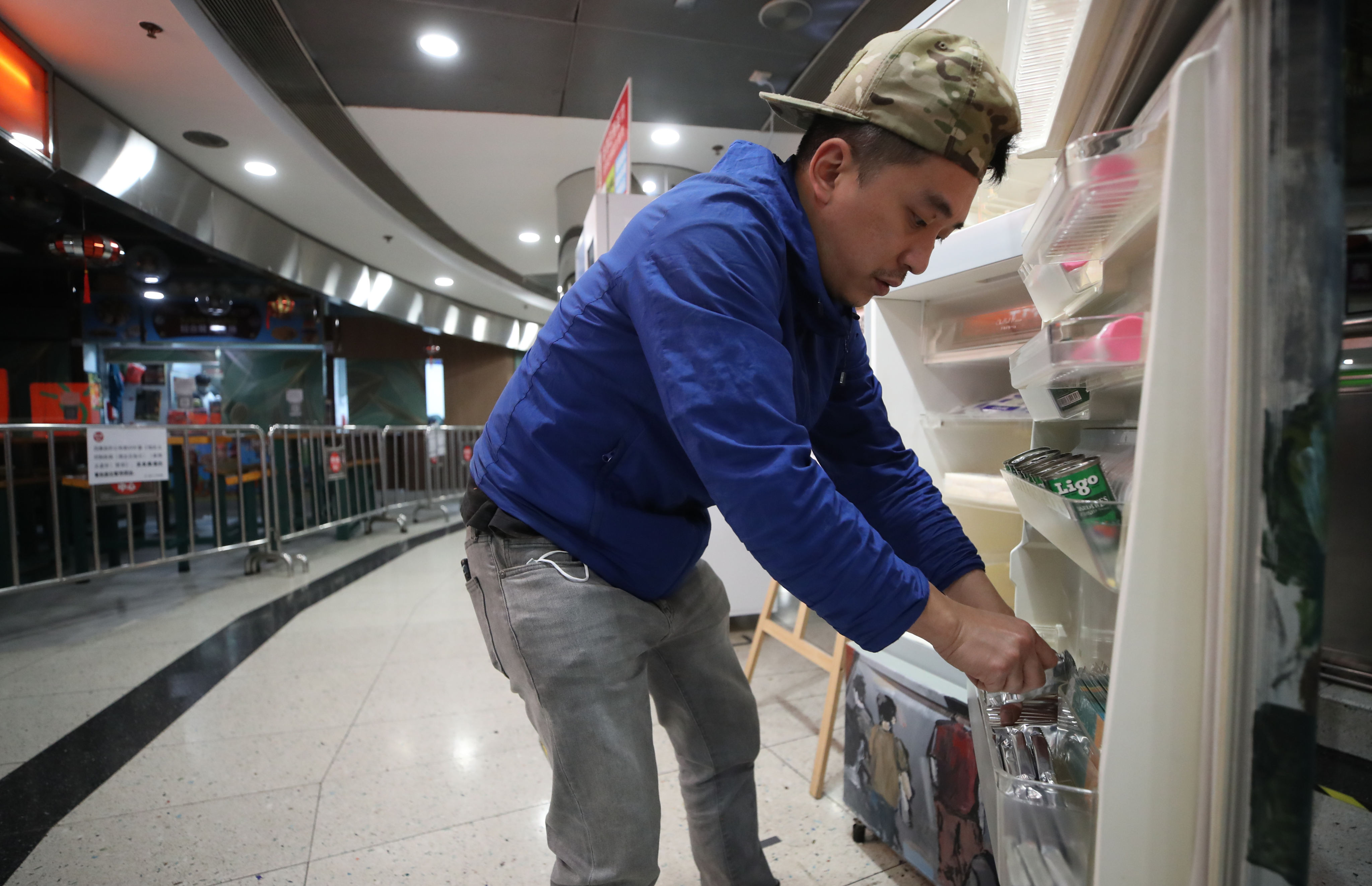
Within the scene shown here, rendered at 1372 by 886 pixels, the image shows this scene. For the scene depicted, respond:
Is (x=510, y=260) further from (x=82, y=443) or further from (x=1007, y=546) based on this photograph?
(x=1007, y=546)

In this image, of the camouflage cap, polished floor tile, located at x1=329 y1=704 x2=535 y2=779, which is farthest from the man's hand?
polished floor tile, located at x1=329 y1=704 x2=535 y2=779

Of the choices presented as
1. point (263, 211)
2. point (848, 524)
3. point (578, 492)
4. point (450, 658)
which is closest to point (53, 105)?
point (263, 211)

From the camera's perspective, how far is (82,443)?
4.98 meters

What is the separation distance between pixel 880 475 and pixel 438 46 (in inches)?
145

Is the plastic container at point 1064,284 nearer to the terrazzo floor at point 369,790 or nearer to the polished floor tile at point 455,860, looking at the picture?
the terrazzo floor at point 369,790

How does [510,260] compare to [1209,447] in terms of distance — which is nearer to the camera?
[1209,447]

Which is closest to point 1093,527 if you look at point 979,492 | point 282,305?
point 979,492

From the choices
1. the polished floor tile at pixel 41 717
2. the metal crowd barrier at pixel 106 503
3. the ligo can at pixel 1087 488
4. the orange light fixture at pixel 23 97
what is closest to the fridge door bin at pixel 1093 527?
the ligo can at pixel 1087 488

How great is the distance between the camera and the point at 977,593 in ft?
3.49

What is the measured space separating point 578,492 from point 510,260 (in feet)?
A: 26.8

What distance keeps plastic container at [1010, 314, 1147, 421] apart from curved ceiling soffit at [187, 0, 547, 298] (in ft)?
12.8

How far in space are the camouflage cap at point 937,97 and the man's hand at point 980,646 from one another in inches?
21.2

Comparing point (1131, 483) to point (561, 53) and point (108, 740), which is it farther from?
point (561, 53)

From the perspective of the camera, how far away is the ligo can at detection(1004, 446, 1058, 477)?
3.51 feet
